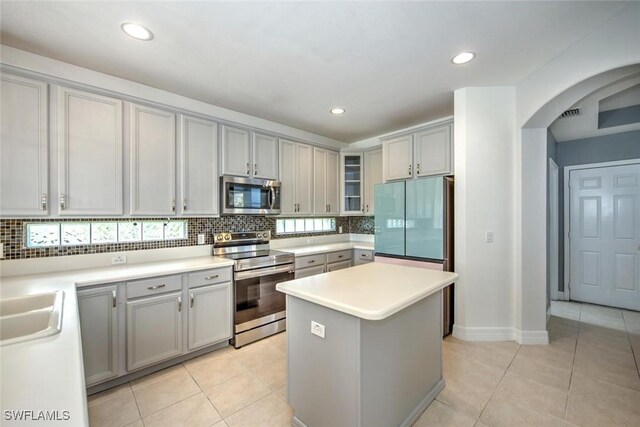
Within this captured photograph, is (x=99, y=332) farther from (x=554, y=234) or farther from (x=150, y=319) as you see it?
(x=554, y=234)

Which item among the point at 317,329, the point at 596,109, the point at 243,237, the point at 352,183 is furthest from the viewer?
the point at 352,183

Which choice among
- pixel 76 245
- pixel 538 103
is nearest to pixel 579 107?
pixel 538 103

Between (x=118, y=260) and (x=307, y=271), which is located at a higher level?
(x=118, y=260)

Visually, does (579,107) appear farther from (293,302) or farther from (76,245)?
(76,245)

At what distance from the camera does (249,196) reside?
3357 millimetres

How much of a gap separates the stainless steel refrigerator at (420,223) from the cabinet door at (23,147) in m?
3.22

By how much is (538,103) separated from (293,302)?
9.26 feet

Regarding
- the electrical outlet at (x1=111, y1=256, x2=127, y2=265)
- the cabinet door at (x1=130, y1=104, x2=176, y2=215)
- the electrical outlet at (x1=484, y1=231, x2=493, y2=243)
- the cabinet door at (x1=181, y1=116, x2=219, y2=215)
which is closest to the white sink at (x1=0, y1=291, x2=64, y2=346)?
the electrical outlet at (x1=111, y1=256, x2=127, y2=265)

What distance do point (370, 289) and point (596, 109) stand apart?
3.60 meters

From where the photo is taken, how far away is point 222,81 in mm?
2611

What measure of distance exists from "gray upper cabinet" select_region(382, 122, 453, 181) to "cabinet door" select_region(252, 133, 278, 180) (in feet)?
4.98

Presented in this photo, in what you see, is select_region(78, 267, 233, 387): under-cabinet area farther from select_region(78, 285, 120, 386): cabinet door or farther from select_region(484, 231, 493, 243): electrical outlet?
select_region(484, 231, 493, 243): electrical outlet

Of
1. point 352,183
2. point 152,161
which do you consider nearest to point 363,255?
point 352,183

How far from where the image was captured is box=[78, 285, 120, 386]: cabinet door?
2055 mm
